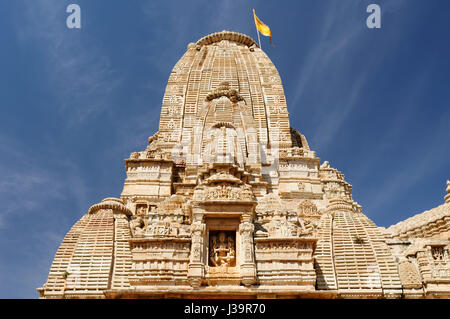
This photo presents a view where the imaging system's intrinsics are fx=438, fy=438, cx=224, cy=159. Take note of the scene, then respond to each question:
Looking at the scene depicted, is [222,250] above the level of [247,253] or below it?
above

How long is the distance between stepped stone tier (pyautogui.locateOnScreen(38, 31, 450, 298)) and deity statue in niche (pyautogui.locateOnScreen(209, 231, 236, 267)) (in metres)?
0.04

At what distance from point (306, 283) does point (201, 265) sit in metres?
3.84

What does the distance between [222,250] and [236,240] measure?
0.67 m

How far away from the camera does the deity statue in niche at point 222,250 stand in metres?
16.8

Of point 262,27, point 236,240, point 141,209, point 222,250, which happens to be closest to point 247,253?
point 236,240

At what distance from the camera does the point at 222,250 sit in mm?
17016

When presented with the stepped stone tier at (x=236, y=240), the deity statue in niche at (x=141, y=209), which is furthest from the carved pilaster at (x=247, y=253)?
the deity statue in niche at (x=141, y=209)

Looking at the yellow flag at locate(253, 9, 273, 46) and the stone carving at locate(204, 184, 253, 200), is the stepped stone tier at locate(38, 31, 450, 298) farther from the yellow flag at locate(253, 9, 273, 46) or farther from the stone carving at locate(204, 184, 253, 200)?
the yellow flag at locate(253, 9, 273, 46)

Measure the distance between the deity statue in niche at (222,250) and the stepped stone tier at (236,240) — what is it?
4cm

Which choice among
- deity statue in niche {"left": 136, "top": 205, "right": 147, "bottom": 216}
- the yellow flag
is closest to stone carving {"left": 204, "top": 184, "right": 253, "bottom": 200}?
deity statue in niche {"left": 136, "top": 205, "right": 147, "bottom": 216}

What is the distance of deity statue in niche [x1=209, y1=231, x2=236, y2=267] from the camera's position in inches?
659

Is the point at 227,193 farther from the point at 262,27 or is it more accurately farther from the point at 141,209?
the point at 262,27
